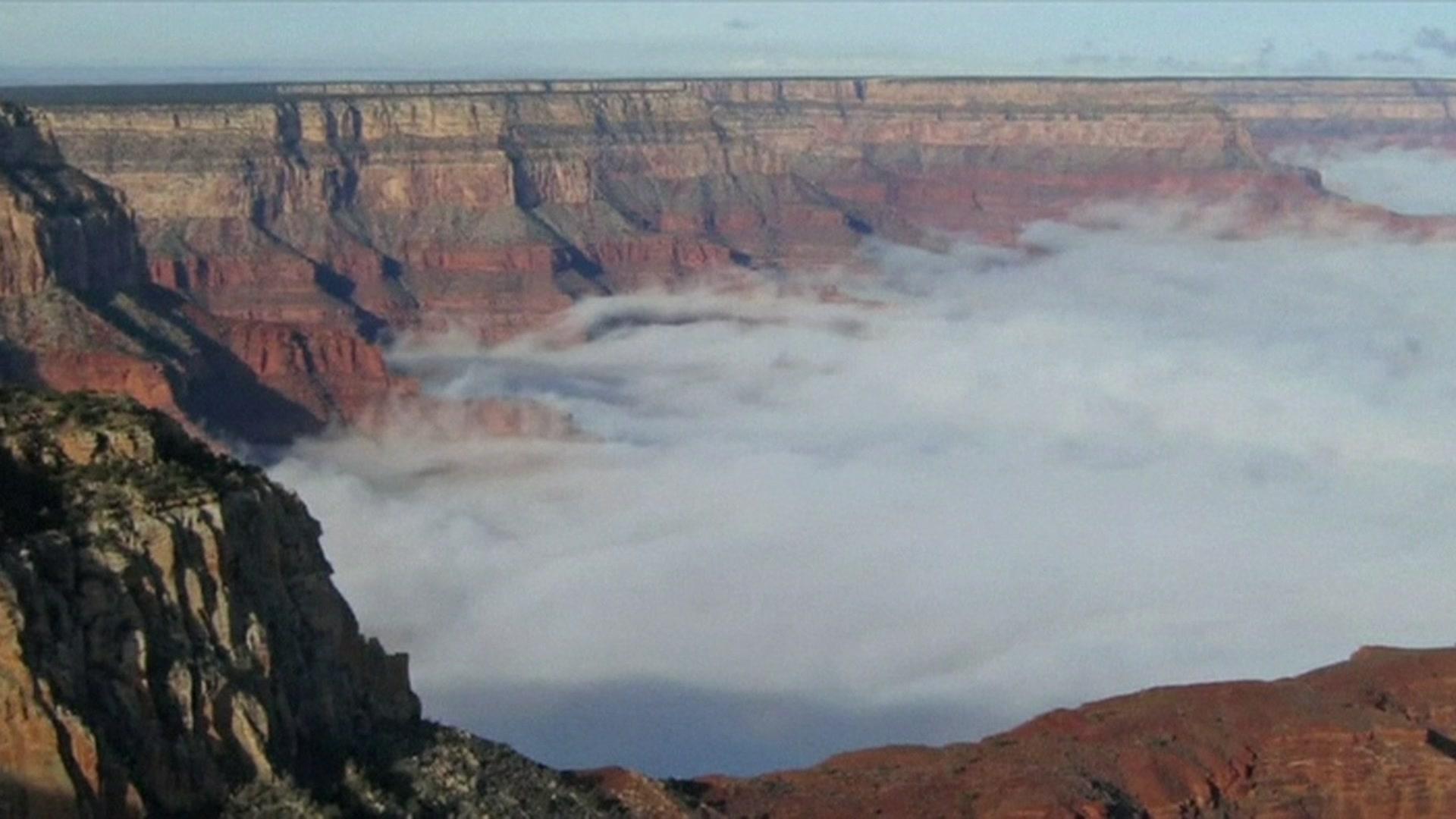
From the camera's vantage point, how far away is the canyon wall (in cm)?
9000

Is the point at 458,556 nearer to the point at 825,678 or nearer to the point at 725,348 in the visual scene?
the point at 825,678

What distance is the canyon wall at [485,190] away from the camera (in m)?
90.0

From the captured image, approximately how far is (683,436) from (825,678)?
153 ft

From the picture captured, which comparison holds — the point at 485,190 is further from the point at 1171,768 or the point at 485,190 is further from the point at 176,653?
the point at 176,653

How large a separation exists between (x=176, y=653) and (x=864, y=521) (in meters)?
66.4

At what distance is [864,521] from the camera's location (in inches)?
3593

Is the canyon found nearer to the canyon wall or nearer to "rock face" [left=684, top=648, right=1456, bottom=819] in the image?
"rock face" [left=684, top=648, right=1456, bottom=819]

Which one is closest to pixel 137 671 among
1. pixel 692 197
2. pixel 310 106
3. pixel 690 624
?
pixel 690 624

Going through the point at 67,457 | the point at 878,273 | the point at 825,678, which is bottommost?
the point at 825,678

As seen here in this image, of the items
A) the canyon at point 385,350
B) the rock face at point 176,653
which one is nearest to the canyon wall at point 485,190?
the canyon at point 385,350

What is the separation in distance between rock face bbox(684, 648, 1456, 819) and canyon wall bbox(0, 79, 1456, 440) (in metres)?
44.6

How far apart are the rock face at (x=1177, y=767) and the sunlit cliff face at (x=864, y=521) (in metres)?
17.0

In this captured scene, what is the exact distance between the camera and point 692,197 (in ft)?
557

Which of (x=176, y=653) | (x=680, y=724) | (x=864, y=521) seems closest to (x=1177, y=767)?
(x=176, y=653)
